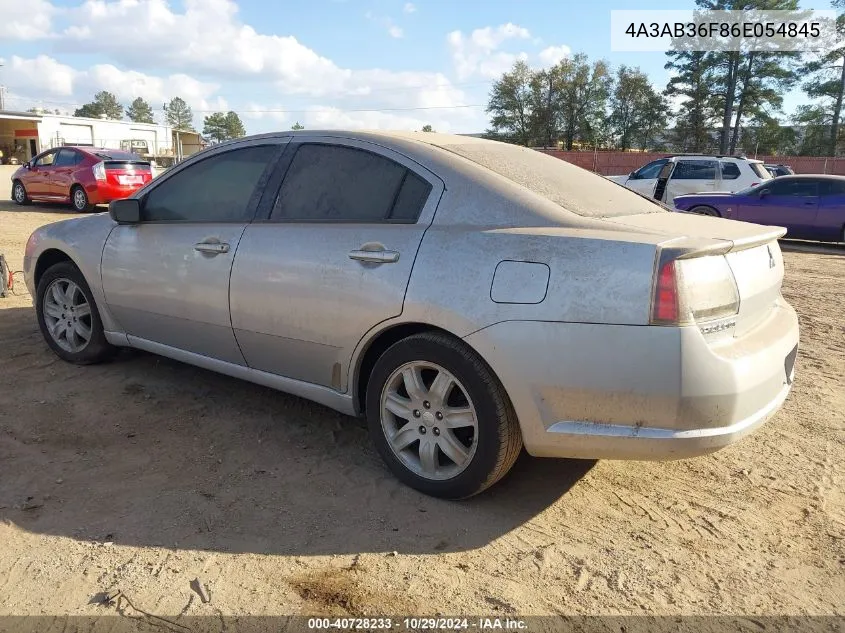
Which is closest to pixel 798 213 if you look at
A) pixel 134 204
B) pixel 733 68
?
pixel 134 204

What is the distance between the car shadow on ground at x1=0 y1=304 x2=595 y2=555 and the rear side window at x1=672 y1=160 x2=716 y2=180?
14.9 metres

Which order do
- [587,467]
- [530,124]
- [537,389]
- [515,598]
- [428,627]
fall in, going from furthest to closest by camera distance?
[530,124], [587,467], [537,389], [515,598], [428,627]

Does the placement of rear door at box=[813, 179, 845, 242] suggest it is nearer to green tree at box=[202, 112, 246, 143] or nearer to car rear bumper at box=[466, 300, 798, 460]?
car rear bumper at box=[466, 300, 798, 460]

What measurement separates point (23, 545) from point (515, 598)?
1959mm

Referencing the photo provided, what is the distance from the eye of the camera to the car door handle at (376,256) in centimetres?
304

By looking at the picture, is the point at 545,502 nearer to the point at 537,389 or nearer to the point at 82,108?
the point at 537,389

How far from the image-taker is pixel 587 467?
3.43 metres

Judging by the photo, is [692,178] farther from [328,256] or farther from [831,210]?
[328,256]

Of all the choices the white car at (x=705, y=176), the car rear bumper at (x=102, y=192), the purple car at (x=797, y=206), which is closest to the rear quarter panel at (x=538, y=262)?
the purple car at (x=797, y=206)

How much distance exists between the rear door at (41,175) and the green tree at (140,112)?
127461 millimetres

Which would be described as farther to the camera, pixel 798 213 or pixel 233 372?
pixel 798 213

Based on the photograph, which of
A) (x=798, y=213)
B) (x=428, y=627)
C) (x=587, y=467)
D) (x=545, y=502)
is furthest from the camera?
(x=798, y=213)

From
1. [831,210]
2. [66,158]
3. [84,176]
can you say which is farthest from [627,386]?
[66,158]

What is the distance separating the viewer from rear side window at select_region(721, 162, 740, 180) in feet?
53.8
